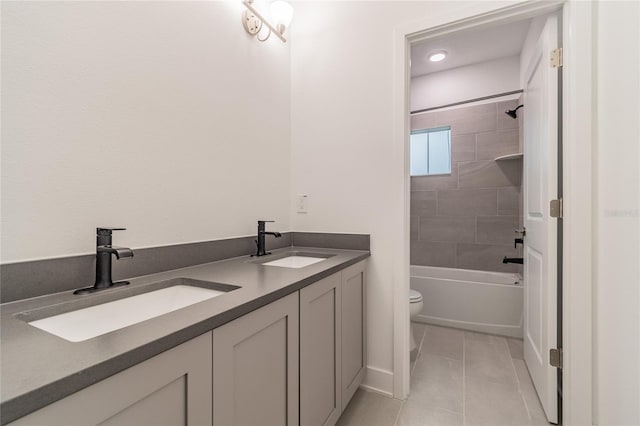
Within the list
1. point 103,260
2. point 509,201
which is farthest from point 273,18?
point 509,201

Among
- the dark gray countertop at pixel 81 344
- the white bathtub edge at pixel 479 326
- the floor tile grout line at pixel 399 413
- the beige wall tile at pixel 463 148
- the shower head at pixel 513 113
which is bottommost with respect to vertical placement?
the floor tile grout line at pixel 399 413

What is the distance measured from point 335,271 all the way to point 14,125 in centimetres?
117

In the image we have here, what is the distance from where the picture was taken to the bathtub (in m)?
2.41

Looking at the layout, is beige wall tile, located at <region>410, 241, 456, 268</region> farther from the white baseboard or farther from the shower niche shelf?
the white baseboard

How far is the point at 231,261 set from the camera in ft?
4.63

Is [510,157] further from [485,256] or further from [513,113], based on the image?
[485,256]

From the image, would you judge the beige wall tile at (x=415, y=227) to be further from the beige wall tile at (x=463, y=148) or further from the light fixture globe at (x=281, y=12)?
the light fixture globe at (x=281, y=12)

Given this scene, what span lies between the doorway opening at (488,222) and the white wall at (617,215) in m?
0.20

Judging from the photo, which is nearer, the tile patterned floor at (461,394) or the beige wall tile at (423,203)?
the tile patterned floor at (461,394)

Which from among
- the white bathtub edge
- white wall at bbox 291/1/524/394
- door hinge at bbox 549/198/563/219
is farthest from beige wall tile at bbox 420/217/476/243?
white wall at bbox 291/1/524/394

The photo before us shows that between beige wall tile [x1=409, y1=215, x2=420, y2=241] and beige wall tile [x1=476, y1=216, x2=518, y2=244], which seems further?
beige wall tile [x1=409, y1=215, x2=420, y2=241]

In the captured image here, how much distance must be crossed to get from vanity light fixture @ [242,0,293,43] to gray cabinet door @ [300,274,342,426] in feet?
4.72

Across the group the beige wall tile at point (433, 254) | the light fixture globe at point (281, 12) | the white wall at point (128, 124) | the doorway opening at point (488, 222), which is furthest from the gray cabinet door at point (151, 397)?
the beige wall tile at point (433, 254)

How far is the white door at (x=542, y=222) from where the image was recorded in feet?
4.73
